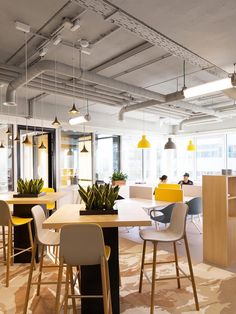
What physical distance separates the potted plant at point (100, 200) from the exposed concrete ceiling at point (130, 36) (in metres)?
1.62

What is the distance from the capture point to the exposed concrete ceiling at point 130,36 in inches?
95.1

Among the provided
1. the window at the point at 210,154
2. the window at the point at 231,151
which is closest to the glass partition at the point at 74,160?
the window at the point at 210,154

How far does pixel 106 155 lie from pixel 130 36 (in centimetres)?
539

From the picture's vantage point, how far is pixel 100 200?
8.14ft

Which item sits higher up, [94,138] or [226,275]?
[94,138]

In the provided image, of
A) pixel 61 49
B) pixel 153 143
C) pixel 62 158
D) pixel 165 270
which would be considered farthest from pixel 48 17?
pixel 153 143

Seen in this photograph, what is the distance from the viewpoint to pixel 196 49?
3.19 m

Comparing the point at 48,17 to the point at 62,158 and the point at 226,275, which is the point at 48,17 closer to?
the point at 226,275

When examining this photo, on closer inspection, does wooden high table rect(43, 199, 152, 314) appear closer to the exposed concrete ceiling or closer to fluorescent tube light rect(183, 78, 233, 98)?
the exposed concrete ceiling

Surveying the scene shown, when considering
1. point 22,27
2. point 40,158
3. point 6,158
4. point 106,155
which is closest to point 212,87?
point 22,27

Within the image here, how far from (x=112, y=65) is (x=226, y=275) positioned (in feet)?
11.4

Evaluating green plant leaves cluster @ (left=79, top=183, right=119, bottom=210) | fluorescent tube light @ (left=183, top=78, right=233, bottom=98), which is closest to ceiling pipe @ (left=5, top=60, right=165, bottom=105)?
fluorescent tube light @ (left=183, top=78, right=233, bottom=98)

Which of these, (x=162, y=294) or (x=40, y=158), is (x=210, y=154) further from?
(x=162, y=294)

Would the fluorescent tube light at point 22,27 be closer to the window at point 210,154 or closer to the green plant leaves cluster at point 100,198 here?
the green plant leaves cluster at point 100,198
